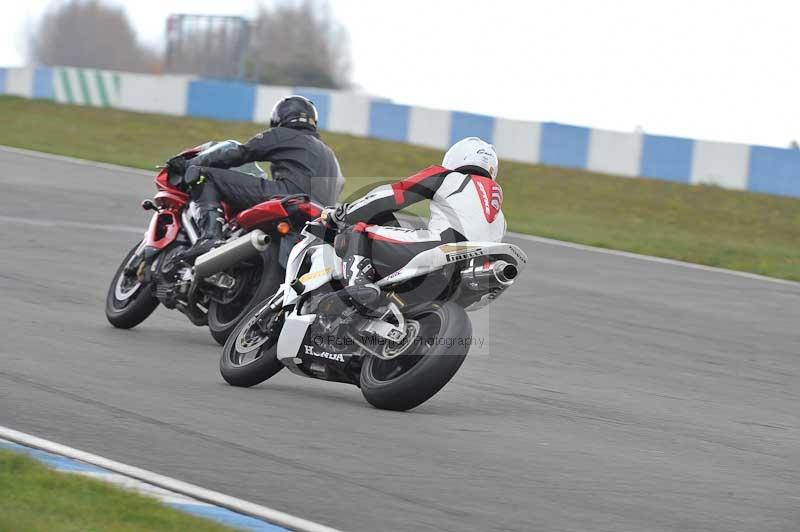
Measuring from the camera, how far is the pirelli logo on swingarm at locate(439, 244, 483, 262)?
6859mm

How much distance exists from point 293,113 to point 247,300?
4.23 ft

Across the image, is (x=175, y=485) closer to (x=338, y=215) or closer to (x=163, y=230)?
(x=338, y=215)

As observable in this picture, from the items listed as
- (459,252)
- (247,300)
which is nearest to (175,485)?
(459,252)

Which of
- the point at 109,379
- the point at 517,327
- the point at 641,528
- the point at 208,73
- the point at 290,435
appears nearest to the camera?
the point at 641,528

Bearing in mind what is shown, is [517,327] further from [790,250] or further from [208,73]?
[208,73]

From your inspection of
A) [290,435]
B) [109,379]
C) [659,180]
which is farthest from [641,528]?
[659,180]

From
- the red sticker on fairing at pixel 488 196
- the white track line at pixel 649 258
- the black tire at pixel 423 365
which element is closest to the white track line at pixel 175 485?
the black tire at pixel 423 365

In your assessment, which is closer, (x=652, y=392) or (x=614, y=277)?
(x=652, y=392)

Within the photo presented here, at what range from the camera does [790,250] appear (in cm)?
2033

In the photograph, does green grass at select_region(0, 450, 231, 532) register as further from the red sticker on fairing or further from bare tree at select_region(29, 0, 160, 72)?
bare tree at select_region(29, 0, 160, 72)

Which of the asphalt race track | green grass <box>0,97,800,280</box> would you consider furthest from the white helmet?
green grass <box>0,97,800,280</box>

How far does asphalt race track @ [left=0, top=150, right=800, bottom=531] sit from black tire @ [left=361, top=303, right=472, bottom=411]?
0.11m

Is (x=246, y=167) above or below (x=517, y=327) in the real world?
above

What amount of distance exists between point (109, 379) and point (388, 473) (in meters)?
2.26
